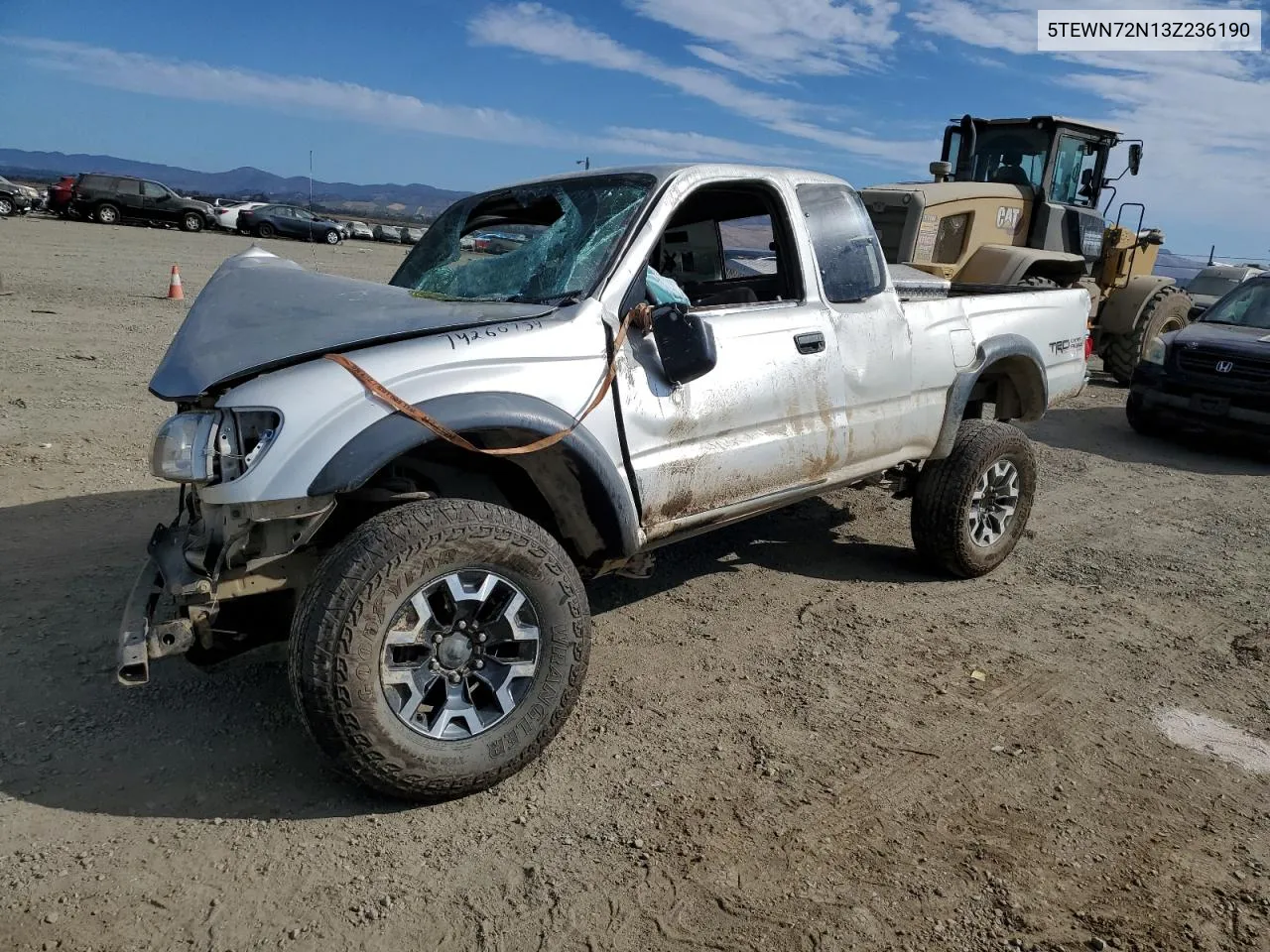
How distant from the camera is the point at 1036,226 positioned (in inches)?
433

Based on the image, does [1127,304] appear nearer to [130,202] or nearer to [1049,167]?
[1049,167]

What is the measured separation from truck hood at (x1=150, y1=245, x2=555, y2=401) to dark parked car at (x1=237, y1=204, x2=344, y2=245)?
114 ft

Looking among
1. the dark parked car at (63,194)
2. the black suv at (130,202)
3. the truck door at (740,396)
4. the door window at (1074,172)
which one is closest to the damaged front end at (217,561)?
the truck door at (740,396)

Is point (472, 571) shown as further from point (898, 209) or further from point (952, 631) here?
point (898, 209)

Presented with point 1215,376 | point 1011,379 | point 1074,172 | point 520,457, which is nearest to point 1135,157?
point 1074,172

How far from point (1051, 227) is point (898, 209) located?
6.93ft

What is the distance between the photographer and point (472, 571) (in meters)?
2.94

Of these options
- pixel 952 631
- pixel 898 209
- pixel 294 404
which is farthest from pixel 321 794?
pixel 898 209

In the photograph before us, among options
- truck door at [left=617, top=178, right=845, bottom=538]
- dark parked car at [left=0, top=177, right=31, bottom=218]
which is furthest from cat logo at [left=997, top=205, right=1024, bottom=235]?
dark parked car at [left=0, top=177, right=31, bottom=218]

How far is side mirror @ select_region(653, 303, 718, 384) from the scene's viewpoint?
3.40 m

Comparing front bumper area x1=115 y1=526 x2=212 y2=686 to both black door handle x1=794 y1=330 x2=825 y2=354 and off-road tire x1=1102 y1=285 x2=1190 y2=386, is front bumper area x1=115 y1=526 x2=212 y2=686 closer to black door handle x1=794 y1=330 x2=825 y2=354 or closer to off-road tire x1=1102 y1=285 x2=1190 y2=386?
black door handle x1=794 y1=330 x2=825 y2=354

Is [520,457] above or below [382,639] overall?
above

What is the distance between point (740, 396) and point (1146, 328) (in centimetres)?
1004

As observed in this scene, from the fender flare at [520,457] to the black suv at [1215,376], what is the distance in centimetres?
745
